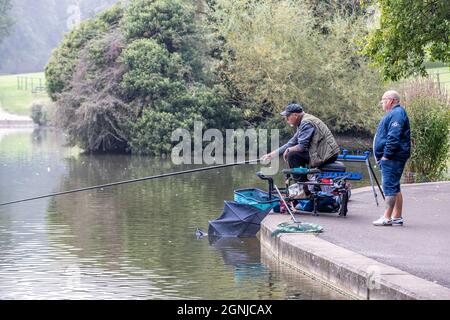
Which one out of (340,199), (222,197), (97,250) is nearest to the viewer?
(97,250)

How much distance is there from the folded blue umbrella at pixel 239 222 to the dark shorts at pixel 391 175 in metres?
2.11

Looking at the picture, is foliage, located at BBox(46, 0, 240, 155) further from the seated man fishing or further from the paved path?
the seated man fishing

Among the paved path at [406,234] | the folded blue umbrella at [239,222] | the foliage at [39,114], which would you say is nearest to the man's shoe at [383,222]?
the paved path at [406,234]

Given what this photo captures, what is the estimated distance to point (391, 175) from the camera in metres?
14.3

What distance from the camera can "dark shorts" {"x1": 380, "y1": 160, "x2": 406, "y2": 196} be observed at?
46.9ft

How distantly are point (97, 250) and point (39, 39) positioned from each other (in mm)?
123203

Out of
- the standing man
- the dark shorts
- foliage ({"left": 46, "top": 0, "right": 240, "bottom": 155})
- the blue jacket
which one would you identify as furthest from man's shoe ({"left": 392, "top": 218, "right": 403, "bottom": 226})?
foliage ({"left": 46, "top": 0, "right": 240, "bottom": 155})

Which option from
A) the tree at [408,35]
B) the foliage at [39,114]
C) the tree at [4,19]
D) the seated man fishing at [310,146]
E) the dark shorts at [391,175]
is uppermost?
the tree at [4,19]

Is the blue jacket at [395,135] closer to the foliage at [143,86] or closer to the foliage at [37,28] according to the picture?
the foliage at [143,86]

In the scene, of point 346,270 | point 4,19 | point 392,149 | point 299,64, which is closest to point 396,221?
point 392,149

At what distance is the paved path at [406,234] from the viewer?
11258mm
